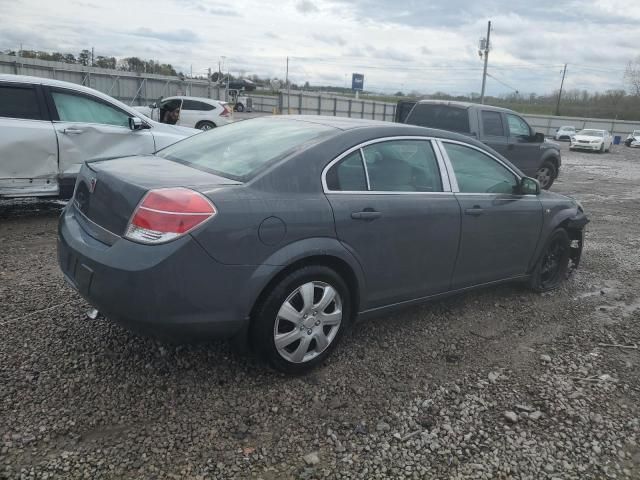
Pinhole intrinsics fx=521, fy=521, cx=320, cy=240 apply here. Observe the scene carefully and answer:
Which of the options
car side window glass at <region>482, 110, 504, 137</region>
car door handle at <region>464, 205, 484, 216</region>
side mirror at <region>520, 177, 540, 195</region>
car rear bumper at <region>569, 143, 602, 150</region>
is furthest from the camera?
car rear bumper at <region>569, 143, 602, 150</region>

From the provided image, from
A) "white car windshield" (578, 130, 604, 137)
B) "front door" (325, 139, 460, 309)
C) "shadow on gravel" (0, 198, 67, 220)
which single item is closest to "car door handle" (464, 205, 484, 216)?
"front door" (325, 139, 460, 309)

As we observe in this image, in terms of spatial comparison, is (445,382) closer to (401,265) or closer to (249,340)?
(401,265)

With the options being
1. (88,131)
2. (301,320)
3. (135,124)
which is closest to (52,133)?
(88,131)

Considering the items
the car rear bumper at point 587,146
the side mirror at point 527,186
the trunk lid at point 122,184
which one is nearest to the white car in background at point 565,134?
the car rear bumper at point 587,146

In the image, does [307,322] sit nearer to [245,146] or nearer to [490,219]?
[245,146]

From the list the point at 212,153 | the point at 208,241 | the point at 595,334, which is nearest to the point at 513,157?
the point at 595,334

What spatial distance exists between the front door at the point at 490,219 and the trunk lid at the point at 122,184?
1.87 metres

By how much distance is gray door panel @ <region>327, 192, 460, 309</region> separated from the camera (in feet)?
10.6

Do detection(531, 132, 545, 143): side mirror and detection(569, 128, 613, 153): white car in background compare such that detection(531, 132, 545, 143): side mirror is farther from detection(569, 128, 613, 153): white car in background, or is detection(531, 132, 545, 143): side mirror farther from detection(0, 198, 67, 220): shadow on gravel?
detection(569, 128, 613, 153): white car in background

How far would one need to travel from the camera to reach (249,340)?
9.80ft

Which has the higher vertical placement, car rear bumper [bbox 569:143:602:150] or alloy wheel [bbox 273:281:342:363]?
alloy wheel [bbox 273:281:342:363]

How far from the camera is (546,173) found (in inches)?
478

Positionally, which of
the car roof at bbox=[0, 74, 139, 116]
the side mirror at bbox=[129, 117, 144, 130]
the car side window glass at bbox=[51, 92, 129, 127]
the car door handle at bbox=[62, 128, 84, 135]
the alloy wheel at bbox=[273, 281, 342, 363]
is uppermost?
the car roof at bbox=[0, 74, 139, 116]

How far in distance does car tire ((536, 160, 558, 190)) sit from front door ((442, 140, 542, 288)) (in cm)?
806
